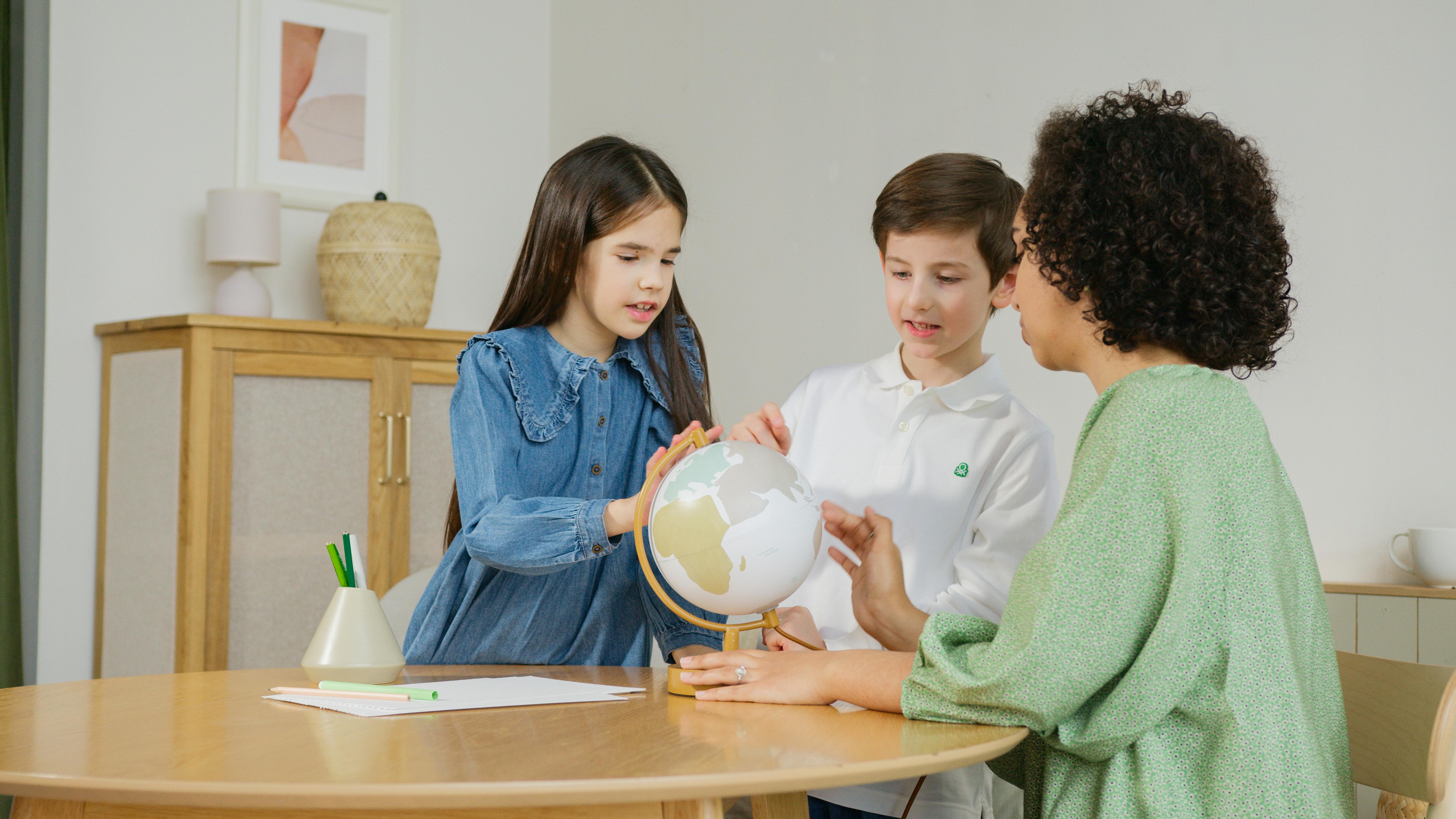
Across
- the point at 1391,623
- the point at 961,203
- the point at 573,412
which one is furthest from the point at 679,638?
the point at 1391,623

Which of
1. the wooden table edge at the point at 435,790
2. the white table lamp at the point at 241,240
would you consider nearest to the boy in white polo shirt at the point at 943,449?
the wooden table edge at the point at 435,790

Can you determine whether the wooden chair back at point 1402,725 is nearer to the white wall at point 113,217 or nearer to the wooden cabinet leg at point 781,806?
the wooden cabinet leg at point 781,806

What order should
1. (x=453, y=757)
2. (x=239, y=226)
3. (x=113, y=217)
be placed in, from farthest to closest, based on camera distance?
1. (x=113, y=217)
2. (x=239, y=226)
3. (x=453, y=757)

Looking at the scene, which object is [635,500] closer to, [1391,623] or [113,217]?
[1391,623]

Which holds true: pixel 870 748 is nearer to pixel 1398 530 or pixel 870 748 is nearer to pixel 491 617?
pixel 491 617

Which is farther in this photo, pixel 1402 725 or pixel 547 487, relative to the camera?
pixel 547 487

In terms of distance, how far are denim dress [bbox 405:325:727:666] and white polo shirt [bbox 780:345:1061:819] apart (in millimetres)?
206

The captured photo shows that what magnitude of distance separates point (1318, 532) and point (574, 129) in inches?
116

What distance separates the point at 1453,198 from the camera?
183 centimetres

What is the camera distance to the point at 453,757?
86 centimetres

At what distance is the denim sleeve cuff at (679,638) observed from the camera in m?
1.54

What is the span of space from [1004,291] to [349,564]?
842mm

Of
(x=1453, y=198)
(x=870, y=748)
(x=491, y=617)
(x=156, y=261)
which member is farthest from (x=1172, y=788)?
(x=156, y=261)

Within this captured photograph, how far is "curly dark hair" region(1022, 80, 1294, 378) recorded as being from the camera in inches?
41.8
